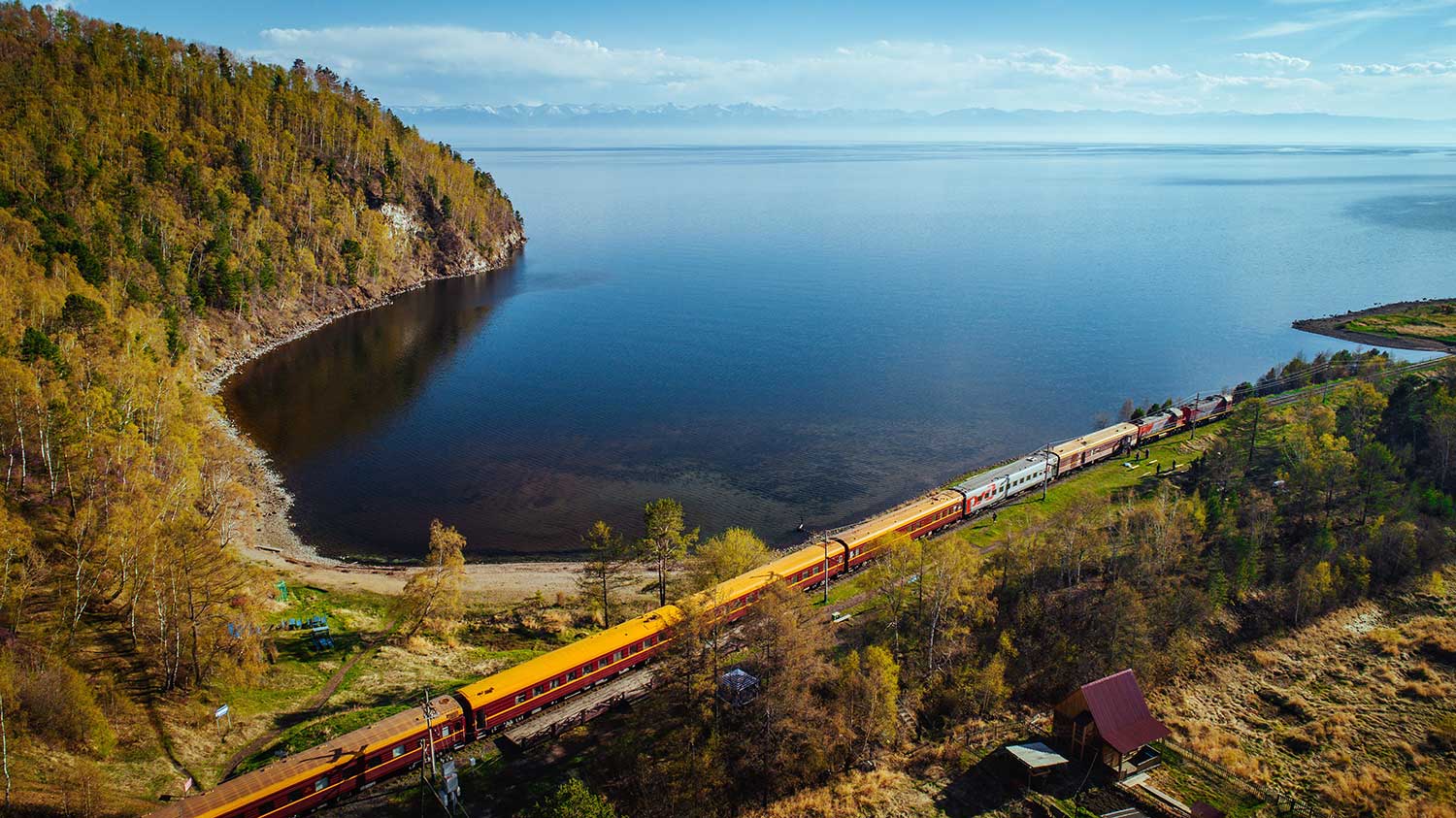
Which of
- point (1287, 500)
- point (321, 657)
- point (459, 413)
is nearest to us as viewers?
point (321, 657)

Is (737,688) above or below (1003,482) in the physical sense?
below

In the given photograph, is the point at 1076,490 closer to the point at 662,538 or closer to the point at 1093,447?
the point at 1093,447

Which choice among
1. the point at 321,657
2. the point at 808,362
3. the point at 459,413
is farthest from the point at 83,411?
the point at 808,362

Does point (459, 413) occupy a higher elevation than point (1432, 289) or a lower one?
lower

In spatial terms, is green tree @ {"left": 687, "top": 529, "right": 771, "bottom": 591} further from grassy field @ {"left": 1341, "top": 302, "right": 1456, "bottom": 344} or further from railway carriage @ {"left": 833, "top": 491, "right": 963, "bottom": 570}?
grassy field @ {"left": 1341, "top": 302, "right": 1456, "bottom": 344}

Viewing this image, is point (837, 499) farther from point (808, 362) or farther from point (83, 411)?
point (83, 411)

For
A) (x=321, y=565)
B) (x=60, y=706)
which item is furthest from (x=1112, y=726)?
(x=321, y=565)

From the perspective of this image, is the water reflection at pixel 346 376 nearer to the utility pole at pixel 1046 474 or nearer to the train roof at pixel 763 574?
the train roof at pixel 763 574
